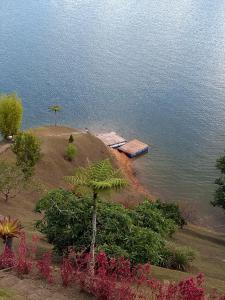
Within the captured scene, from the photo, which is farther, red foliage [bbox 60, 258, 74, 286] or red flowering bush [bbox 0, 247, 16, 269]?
red flowering bush [bbox 0, 247, 16, 269]

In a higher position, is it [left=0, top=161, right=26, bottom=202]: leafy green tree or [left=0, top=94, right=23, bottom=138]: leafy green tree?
[left=0, top=94, right=23, bottom=138]: leafy green tree

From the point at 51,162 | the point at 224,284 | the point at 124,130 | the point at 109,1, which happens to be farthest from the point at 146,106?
the point at 109,1

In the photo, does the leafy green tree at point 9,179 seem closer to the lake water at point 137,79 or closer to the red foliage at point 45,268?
the red foliage at point 45,268

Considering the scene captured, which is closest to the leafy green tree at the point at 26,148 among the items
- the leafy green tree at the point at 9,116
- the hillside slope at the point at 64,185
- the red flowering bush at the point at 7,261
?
the hillside slope at the point at 64,185

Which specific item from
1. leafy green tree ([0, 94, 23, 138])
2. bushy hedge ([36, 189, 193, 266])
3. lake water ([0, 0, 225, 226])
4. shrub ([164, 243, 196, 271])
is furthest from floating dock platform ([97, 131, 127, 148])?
bushy hedge ([36, 189, 193, 266])

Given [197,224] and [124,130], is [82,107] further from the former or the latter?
[197,224]

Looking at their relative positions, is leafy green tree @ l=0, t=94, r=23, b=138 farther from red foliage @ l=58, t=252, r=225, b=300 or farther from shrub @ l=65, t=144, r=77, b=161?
red foliage @ l=58, t=252, r=225, b=300
